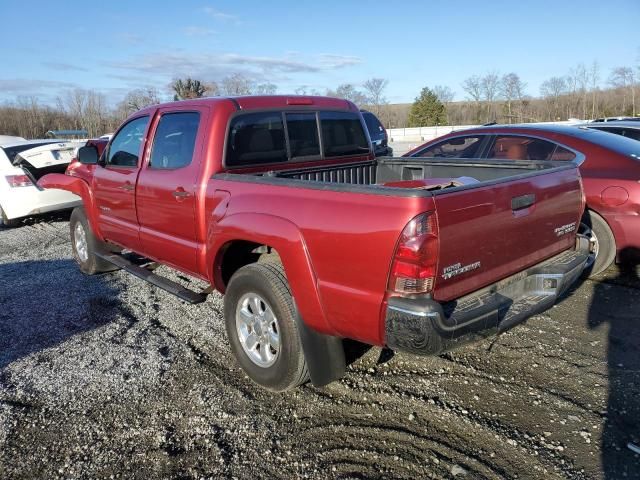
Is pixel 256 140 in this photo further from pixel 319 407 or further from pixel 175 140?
pixel 319 407

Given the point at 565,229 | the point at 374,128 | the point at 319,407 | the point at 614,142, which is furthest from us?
the point at 374,128

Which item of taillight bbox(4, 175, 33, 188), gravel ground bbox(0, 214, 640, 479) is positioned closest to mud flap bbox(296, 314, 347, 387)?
gravel ground bbox(0, 214, 640, 479)

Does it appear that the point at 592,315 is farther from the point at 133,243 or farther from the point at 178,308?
the point at 133,243

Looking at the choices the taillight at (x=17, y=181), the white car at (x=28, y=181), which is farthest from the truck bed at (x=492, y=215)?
the taillight at (x=17, y=181)

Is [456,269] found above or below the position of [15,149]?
below

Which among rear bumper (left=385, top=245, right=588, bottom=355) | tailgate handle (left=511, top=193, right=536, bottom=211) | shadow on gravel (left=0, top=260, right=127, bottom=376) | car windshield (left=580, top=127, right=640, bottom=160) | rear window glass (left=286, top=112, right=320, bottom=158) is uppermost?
rear window glass (left=286, top=112, right=320, bottom=158)

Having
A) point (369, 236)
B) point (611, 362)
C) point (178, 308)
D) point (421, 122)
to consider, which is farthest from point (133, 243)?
point (421, 122)

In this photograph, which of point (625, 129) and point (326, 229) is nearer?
point (326, 229)

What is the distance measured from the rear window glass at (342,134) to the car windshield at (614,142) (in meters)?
2.54

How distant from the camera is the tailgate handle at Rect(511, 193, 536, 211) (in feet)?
9.88

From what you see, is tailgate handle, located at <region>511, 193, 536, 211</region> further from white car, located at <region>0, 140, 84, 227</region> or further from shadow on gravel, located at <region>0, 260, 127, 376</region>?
white car, located at <region>0, 140, 84, 227</region>

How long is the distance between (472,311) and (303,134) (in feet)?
8.03

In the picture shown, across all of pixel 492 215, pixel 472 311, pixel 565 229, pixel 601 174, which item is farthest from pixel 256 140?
pixel 601 174

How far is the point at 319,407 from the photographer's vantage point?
10.9 feet
